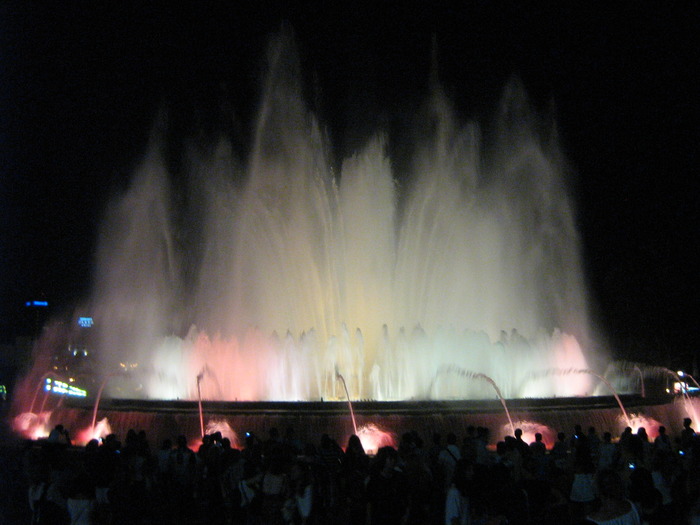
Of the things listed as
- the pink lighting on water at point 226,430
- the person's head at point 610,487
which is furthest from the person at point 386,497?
the pink lighting on water at point 226,430

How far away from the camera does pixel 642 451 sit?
28.0ft

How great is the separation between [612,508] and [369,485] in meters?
2.24

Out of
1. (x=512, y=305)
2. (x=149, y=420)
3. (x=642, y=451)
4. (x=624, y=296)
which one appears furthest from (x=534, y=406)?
(x=624, y=296)

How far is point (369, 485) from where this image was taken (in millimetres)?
6215

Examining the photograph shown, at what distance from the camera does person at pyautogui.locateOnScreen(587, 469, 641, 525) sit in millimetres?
4727

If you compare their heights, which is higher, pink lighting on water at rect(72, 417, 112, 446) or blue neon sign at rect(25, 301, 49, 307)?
blue neon sign at rect(25, 301, 49, 307)

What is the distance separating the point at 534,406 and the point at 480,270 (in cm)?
1383

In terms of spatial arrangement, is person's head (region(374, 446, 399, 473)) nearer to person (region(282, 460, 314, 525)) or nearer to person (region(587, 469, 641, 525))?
person (region(282, 460, 314, 525))

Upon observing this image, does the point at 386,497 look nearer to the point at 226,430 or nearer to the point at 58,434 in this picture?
the point at 58,434

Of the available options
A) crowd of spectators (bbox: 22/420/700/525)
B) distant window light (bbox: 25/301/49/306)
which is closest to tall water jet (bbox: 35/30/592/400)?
crowd of spectators (bbox: 22/420/700/525)

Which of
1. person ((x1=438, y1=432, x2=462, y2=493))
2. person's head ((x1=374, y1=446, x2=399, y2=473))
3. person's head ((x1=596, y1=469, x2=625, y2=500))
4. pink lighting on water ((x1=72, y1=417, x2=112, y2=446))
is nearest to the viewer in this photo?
person's head ((x1=596, y1=469, x2=625, y2=500))

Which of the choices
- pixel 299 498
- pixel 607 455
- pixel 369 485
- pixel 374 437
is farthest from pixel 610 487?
pixel 374 437

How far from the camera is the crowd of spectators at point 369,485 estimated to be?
5.75 meters

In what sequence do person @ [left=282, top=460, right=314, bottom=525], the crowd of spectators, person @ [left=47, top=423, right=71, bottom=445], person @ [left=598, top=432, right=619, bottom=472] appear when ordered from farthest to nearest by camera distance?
1. person @ [left=47, top=423, right=71, bottom=445]
2. person @ [left=598, top=432, right=619, bottom=472]
3. person @ [left=282, top=460, right=314, bottom=525]
4. the crowd of spectators
